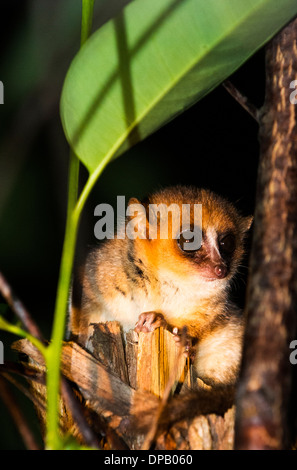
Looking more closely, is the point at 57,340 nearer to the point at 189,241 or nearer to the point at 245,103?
the point at 245,103

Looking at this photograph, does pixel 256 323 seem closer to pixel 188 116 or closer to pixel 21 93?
pixel 21 93

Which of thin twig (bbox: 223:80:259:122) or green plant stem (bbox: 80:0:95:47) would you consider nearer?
green plant stem (bbox: 80:0:95:47)

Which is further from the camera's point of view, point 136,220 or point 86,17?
point 136,220

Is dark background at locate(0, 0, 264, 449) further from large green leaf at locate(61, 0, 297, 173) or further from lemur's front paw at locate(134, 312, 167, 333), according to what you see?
large green leaf at locate(61, 0, 297, 173)

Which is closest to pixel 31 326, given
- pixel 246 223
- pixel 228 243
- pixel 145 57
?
pixel 145 57

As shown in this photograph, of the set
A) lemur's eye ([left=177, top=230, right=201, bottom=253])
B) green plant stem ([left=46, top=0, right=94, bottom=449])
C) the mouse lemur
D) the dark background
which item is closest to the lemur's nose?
the mouse lemur

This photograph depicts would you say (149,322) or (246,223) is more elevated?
(246,223)
